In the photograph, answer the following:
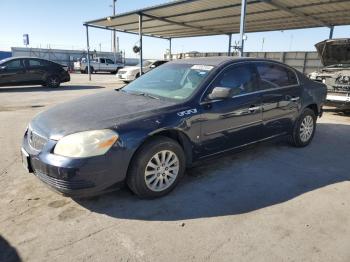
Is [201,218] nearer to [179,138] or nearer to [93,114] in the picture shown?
[179,138]

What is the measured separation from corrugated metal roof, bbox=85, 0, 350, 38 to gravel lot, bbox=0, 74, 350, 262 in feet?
30.1

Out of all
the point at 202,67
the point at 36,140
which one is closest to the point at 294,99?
the point at 202,67

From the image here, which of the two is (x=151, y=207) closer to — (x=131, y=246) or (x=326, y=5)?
(x=131, y=246)

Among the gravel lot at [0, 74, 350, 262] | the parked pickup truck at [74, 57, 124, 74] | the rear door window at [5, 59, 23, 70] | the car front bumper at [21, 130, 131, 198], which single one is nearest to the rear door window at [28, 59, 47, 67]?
the rear door window at [5, 59, 23, 70]

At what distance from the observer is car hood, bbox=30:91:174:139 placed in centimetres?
312

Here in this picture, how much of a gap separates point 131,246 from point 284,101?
11.1 ft

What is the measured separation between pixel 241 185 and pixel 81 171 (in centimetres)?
198

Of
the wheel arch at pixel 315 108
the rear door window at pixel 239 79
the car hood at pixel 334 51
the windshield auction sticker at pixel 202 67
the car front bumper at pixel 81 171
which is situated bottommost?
the car front bumper at pixel 81 171

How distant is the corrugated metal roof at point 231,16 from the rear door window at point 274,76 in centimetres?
712

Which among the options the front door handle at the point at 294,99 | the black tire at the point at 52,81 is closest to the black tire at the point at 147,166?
the front door handle at the point at 294,99

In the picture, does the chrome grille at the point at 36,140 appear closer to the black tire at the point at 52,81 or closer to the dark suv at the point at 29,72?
the dark suv at the point at 29,72

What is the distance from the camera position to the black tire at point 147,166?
3215 mm

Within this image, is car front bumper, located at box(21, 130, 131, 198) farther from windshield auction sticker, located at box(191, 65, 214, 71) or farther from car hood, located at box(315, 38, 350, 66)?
car hood, located at box(315, 38, 350, 66)

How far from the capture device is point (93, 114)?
3396mm
